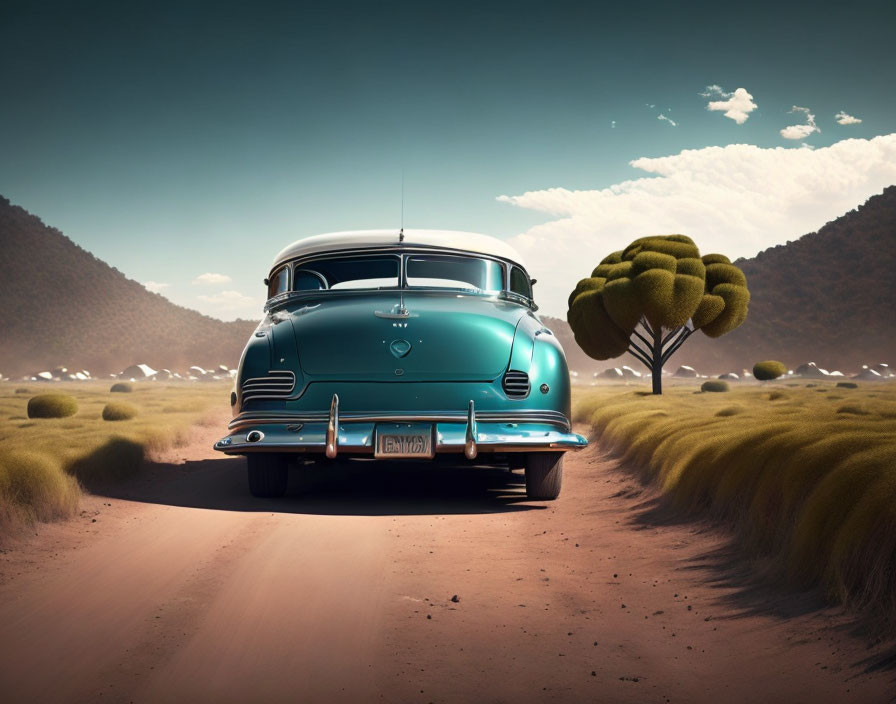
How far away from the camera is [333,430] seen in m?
6.82

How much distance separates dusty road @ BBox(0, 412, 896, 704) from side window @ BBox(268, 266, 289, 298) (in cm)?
212

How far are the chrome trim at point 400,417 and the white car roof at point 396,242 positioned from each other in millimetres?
1866

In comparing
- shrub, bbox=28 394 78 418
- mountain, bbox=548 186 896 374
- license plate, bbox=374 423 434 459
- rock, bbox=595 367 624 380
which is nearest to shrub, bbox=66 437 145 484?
license plate, bbox=374 423 434 459

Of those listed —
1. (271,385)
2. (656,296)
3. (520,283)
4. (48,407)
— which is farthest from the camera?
(656,296)

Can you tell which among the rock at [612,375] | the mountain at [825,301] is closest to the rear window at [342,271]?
the rock at [612,375]

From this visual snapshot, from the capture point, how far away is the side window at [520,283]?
8.60 meters

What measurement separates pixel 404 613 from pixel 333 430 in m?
2.52

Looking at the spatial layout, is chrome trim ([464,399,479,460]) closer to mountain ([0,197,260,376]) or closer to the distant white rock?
the distant white rock

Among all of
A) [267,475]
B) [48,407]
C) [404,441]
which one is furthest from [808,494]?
[48,407]

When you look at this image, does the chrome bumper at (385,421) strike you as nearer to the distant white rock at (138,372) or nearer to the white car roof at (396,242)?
the white car roof at (396,242)

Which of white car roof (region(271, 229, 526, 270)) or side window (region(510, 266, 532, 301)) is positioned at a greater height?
white car roof (region(271, 229, 526, 270))

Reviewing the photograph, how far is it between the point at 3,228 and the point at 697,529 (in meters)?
128

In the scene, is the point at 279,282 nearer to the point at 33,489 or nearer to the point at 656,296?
the point at 33,489

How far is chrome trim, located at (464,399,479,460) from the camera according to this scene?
22.2ft
